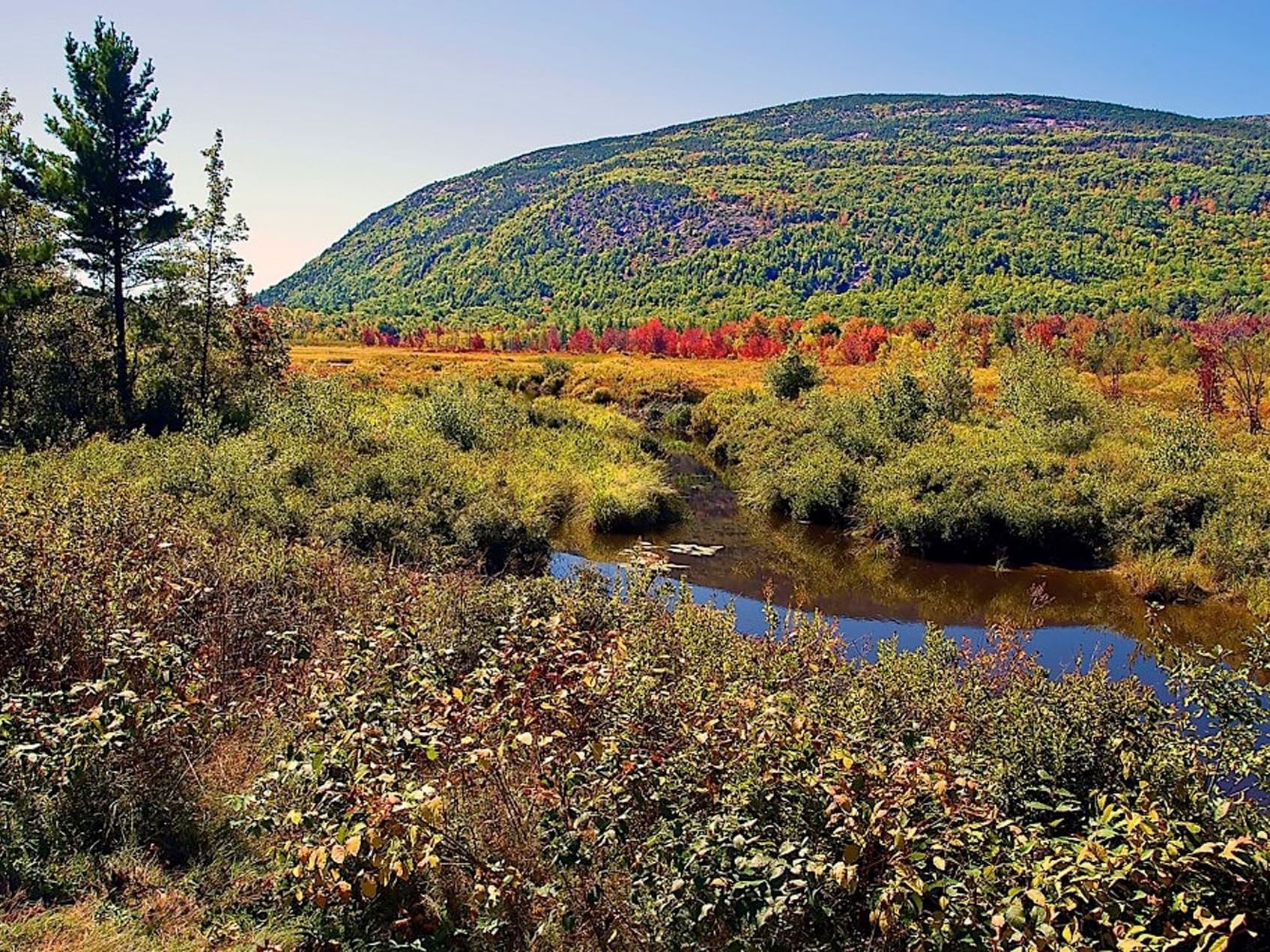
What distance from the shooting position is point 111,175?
23250 mm

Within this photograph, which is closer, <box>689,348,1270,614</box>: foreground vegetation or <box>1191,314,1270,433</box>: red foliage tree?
<box>689,348,1270,614</box>: foreground vegetation

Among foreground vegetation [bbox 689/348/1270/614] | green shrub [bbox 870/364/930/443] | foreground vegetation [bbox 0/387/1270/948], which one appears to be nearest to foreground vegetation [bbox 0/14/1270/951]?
foreground vegetation [bbox 0/387/1270/948]

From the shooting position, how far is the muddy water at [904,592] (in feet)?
56.6

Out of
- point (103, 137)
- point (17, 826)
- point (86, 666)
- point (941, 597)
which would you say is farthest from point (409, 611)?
point (103, 137)

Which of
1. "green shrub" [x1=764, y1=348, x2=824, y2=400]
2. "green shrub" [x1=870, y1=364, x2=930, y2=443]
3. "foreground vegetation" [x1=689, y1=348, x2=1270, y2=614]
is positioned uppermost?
"green shrub" [x1=764, y1=348, x2=824, y2=400]

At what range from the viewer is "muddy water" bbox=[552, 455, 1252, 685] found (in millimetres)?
17250

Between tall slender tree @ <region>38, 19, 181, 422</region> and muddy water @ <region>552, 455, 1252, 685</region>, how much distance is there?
557 inches

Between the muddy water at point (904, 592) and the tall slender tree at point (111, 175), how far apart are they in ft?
46.4

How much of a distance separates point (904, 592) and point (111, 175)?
909 inches

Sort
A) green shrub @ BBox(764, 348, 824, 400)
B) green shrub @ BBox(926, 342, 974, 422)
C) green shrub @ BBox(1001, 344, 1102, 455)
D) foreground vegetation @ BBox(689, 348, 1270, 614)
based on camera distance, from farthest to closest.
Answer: green shrub @ BBox(764, 348, 824, 400), green shrub @ BBox(926, 342, 974, 422), green shrub @ BBox(1001, 344, 1102, 455), foreground vegetation @ BBox(689, 348, 1270, 614)

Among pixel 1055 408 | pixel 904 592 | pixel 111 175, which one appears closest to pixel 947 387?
pixel 1055 408

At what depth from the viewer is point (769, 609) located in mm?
10211

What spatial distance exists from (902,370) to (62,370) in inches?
1085

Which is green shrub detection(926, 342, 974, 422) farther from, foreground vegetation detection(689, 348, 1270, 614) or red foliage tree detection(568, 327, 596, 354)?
red foliage tree detection(568, 327, 596, 354)
